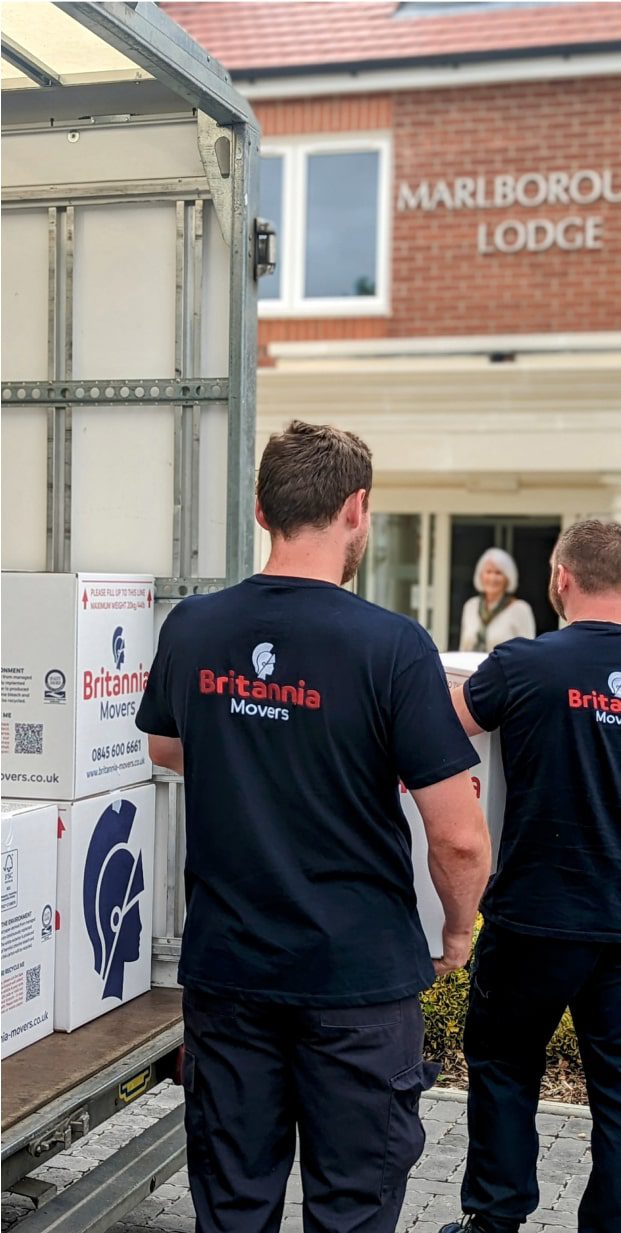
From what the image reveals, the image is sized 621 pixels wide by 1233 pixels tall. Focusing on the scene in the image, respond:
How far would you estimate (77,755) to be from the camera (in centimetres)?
376

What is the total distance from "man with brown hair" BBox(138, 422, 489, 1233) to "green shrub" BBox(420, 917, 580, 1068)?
2773 mm

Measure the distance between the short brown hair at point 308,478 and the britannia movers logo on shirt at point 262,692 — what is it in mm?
258

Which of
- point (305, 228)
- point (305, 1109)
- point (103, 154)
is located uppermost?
point (305, 228)

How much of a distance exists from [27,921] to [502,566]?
9722 mm

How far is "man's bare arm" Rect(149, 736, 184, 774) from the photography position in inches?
122

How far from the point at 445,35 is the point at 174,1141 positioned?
12.0m

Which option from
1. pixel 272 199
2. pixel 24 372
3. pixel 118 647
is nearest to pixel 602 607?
pixel 118 647

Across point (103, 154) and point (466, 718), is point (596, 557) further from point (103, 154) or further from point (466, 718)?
point (103, 154)

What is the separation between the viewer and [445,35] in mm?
13352

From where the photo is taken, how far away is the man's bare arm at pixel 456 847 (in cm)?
270

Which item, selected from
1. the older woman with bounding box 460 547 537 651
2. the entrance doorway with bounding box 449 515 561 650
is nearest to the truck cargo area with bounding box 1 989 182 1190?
the older woman with bounding box 460 547 537 651

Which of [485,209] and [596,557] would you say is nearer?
[596,557]

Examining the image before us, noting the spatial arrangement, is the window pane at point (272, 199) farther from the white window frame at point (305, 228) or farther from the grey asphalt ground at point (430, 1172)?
the grey asphalt ground at point (430, 1172)

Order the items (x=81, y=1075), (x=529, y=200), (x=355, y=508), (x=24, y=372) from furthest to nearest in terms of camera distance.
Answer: (x=529, y=200) → (x=24, y=372) → (x=81, y=1075) → (x=355, y=508)
